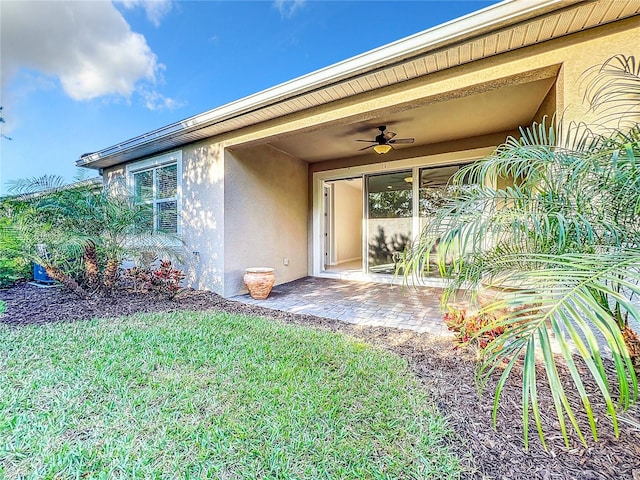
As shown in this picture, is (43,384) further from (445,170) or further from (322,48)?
(322,48)

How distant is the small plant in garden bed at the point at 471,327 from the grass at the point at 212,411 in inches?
25.7

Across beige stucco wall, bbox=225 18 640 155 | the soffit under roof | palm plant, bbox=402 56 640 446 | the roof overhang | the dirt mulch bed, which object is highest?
the soffit under roof

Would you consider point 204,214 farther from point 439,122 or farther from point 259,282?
point 439,122

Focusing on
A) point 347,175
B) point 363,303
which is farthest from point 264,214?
point 363,303

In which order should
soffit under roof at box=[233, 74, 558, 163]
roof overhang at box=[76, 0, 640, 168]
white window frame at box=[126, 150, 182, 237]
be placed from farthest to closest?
white window frame at box=[126, 150, 182, 237] < soffit under roof at box=[233, 74, 558, 163] < roof overhang at box=[76, 0, 640, 168]

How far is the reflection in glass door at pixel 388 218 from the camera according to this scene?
21.6ft

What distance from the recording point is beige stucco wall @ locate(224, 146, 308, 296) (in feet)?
17.7

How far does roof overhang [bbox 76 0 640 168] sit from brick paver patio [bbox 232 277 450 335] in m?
2.52

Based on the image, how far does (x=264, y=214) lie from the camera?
241 inches

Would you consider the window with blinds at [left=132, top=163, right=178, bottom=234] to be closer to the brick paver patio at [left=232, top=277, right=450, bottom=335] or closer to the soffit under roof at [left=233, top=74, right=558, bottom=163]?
the soffit under roof at [left=233, top=74, right=558, bottom=163]

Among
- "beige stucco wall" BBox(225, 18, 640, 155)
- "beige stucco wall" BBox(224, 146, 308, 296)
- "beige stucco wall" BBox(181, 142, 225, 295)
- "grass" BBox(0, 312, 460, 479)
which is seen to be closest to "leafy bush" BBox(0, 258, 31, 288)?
"beige stucco wall" BBox(181, 142, 225, 295)

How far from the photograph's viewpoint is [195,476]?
1.46m

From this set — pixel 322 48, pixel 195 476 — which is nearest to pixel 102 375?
pixel 195 476

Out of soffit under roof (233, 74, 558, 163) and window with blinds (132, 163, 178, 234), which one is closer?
soffit under roof (233, 74, 558, 163)
